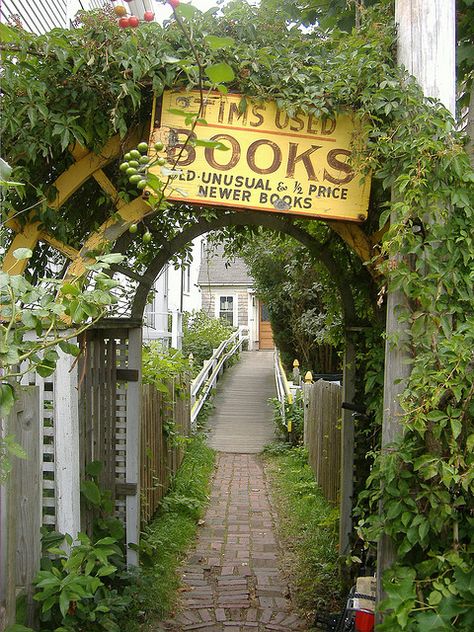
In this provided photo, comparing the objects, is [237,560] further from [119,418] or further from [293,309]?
[293,309]

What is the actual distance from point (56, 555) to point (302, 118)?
8.82ft

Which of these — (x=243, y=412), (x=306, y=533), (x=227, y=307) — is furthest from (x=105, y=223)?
(x=227, y=307)

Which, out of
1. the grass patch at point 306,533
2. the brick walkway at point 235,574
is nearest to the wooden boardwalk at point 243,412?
the grass patch at point 306,533

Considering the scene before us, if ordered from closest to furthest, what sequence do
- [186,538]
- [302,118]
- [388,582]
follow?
1. [388,582]
2. [302,118]
3. [186,538]

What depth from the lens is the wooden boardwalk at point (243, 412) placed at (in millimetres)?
11570

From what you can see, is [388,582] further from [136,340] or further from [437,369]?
[136,340]

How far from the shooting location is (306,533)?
6695 mm

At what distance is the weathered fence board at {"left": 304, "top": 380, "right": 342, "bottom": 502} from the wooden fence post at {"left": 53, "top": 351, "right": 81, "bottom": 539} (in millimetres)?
3376

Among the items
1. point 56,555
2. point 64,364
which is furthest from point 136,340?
point 56,555

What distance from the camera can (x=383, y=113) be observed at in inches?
136

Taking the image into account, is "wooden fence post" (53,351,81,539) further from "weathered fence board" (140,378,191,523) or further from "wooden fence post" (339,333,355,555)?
"weathered fence board" (140,378,191,523)

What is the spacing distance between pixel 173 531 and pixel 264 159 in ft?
14.2

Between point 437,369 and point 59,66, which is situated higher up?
point 59,66

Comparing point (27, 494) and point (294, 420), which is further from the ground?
point (27, 494)
